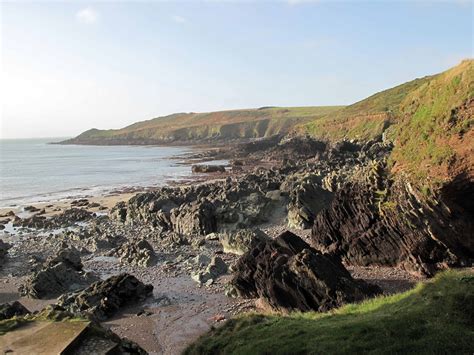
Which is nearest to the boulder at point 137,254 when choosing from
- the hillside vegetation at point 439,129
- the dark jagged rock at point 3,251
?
the dark jagged rock at point 3,251

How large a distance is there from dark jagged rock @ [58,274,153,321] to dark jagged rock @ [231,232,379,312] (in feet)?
19.1

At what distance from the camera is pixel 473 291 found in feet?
40.4

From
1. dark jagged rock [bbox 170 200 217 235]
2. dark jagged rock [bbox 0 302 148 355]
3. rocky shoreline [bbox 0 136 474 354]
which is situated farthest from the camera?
dark jagged rock [bbox 170 200 217 235]

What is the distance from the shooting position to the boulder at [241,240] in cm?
2844

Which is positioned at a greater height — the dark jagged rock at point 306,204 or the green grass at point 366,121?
the green grass at point 366,121

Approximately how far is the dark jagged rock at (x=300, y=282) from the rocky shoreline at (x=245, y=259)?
5cm

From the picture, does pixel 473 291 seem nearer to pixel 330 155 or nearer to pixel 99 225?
pixel 99 225

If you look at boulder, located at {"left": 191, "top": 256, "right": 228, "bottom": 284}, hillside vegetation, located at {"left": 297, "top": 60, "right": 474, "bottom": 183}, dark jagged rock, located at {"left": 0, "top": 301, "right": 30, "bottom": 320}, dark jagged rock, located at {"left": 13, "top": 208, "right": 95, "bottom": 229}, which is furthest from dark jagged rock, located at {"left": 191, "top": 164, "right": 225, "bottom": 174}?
dark jagged rock, located at {"left": 0, "top": 301, "right": 30, "bottom": 320}

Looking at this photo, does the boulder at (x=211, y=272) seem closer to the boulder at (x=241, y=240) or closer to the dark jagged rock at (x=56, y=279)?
the boulder at (x=241, y=240)

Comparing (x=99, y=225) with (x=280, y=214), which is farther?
(x=99, y=225)

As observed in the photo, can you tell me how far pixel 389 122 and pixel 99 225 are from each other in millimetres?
72374

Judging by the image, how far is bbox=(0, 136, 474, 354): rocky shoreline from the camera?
19141 mm

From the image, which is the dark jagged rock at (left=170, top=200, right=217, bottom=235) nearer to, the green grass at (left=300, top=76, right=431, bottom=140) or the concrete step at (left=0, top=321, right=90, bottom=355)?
the concrete step at (left=0, top=321, right=90, bottom=355)

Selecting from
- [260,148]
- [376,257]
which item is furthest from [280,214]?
[260,148]
